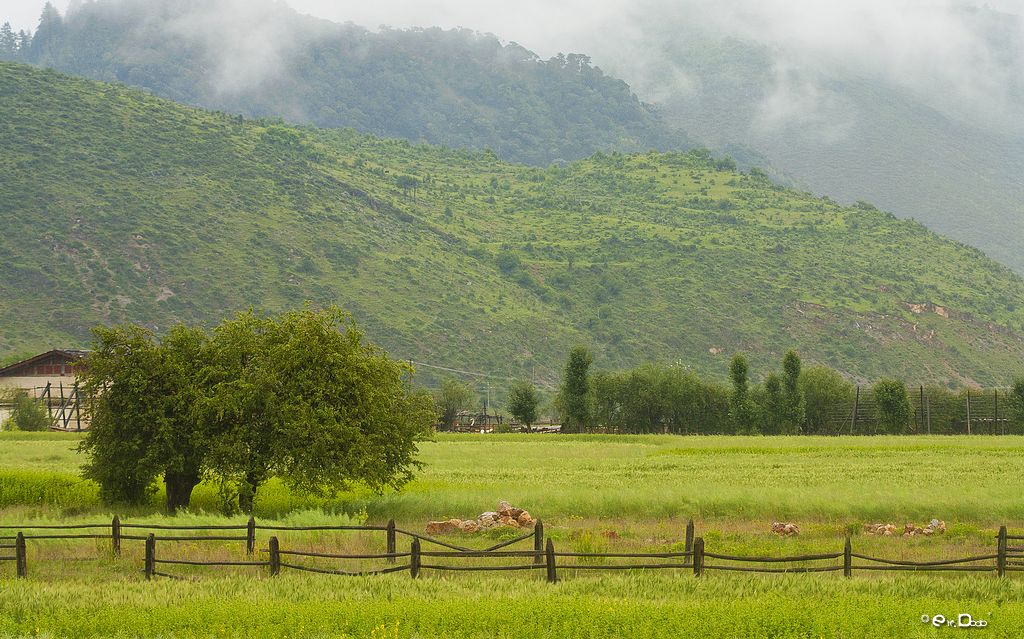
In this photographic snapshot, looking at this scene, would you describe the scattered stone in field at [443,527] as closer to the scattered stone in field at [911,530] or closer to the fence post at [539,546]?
the fence post at [539,546]

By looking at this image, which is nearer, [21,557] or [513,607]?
[513,607]

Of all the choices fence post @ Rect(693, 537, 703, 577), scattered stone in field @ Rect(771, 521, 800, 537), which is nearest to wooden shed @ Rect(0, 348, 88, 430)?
scattered stone in field @ Rect(771, 521, 800, 537)

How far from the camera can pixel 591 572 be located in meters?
26.4

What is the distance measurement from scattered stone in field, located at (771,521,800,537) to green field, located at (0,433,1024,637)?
0.54m

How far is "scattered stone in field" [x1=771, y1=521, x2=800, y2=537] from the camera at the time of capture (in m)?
31.7

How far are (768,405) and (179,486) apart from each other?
66086 millimetres

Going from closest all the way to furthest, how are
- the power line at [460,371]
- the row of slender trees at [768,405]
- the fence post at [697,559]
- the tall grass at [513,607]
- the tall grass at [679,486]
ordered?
1. the tall grass at [513,607]
2. the fence post at [697,559]
3. the tall grass at [679,486]
4. the row of slender trees at [768,405]
5. the power line at [460,371]

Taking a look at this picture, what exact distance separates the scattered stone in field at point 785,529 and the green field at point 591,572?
54 cm

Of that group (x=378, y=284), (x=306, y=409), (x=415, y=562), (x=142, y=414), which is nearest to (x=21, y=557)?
(x=415, y=562)

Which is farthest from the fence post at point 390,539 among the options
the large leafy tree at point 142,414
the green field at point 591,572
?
the large leafy tree at point 142,414

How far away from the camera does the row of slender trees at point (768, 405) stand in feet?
316

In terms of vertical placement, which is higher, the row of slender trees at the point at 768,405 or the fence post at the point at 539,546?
the row of slender trees at the point at 768,405

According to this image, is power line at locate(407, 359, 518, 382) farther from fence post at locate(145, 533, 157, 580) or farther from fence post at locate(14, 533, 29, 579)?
fence post at locate(145, 533, 157, 580)

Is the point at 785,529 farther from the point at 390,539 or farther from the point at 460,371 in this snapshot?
the point at 460,371
